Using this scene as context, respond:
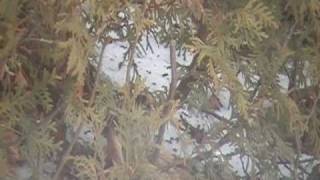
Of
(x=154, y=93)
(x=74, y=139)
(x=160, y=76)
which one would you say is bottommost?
(x=74, y=139)

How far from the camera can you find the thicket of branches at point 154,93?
2879 mm

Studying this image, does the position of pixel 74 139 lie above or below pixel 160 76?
below

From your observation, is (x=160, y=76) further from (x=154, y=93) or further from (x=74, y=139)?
(x=74, y=139)

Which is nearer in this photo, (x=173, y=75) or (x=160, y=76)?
(x=173, y=75)

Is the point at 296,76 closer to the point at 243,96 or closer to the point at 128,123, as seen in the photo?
the point at 243,96

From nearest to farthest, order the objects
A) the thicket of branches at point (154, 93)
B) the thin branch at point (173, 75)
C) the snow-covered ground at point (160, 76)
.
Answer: the thicket of branches at point (154, 93) < the thin branch at point (173, 75) < the snow-covered ground at point (160, 76)

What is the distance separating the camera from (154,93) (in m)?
3.26

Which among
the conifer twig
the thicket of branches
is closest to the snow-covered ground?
the thicket of branches

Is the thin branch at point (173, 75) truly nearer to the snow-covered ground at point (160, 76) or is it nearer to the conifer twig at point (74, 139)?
the snow-covered ground at point (160, 76)

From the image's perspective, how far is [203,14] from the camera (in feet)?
9.42

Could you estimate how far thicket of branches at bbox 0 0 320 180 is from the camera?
2879 millimetres

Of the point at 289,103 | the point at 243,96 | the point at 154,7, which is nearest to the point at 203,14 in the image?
the point at 154,7

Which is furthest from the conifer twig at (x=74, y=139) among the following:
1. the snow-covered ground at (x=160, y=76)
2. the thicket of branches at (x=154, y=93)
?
the snow-covered ground at (x=160, y=76)

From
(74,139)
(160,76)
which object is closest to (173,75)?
(74,139)
